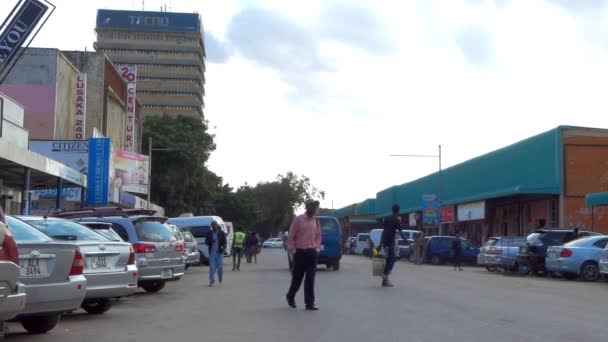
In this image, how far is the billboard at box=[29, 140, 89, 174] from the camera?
119 ft

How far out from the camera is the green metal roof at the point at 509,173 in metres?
40.3

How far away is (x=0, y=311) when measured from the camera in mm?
8109

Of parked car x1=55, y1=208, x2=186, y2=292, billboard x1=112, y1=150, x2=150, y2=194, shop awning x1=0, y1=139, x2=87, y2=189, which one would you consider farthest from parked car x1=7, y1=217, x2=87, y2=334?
billboard x1=112, y1=150, x2=150, y2=194

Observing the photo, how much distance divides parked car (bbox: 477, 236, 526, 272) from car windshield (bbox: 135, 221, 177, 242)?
14851mm

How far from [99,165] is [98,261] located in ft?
77.7

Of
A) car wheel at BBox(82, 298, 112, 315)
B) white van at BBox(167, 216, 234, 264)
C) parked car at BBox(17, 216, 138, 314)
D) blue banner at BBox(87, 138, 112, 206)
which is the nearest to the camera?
parked car at BBox(17, 216, 138, 314)

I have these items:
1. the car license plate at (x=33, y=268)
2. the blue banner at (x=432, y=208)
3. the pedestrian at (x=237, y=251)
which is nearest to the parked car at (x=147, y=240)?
the car license plate at (x=33, y=268)

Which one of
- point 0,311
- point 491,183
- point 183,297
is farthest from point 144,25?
point 0,311

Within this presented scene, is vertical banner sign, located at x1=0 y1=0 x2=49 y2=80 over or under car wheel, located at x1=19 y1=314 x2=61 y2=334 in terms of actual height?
over

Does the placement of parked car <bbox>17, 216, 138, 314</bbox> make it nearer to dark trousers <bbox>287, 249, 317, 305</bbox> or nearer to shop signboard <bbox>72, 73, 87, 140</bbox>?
dark trousers <bbox>287, 249, 317, 305</bbox>

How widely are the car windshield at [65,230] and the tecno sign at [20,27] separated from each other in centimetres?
1429

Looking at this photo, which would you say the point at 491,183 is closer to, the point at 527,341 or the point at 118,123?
the point at 118,123

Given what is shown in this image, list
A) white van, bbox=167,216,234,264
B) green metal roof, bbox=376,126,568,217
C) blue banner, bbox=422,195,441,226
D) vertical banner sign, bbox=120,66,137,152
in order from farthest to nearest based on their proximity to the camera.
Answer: vertical banner sign, bbox=120,66,137,152 < blue banner, bbox=422,195,441,226 < green metal roof, bbox=376,126,568,217 < white van, bbox=167,216,234,264

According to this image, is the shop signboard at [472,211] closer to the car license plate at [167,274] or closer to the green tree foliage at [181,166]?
the green tree foliage at [181,166]
